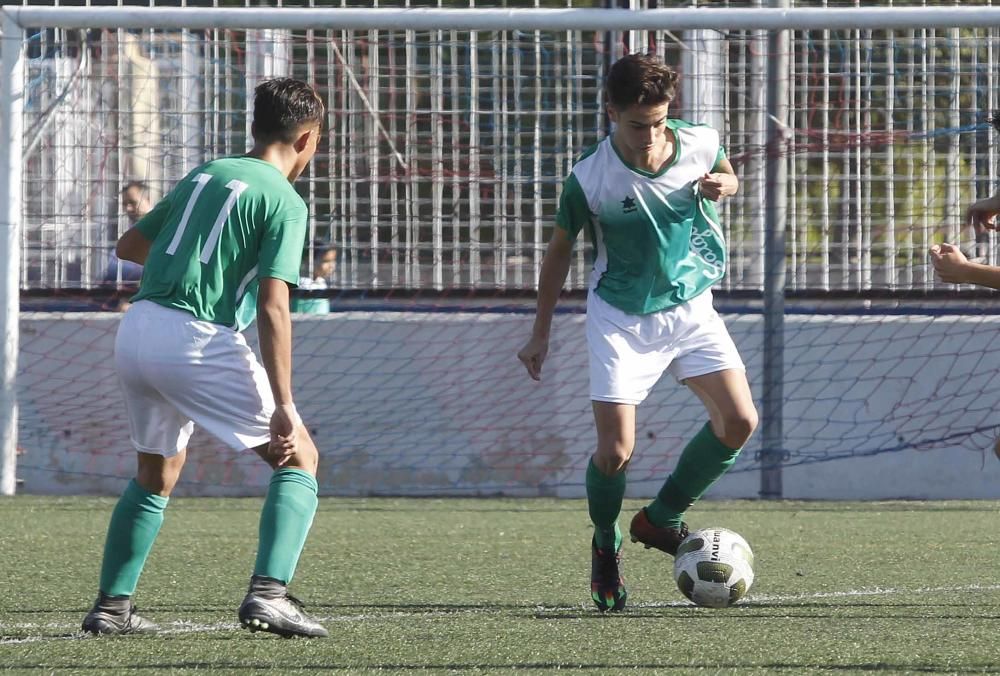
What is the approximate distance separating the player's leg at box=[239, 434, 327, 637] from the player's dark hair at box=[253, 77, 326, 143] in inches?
30.7

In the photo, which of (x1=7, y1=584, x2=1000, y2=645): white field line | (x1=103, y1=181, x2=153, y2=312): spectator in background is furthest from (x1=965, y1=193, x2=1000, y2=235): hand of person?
(x1=103, y1=181, x2=153, y2=312): spectator in background

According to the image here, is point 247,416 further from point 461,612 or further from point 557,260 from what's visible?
point 557,260

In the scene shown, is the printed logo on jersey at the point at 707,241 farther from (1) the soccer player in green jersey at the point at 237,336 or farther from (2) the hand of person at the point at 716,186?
(1) the soccer player in green jersey at the point at 237,336

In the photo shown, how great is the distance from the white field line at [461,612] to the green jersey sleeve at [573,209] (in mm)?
1177

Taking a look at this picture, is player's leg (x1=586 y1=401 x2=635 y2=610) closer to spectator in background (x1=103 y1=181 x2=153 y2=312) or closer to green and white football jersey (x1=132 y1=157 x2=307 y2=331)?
green and white football jersey (x1=132 y1=157 x2=307 y2=331)

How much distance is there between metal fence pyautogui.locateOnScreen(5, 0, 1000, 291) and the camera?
8945 mm

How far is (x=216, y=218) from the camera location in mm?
3990

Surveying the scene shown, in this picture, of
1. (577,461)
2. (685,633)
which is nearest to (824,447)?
(577,461)

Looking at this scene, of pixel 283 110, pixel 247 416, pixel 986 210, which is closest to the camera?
pixel 247 416

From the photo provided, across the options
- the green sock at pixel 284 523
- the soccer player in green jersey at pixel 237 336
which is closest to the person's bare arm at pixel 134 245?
the soccer player in green jersey at pixel 237 336

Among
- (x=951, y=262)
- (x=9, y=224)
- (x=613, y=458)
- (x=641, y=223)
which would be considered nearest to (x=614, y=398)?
(x=613, y=458)

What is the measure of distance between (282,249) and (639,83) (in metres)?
1.32

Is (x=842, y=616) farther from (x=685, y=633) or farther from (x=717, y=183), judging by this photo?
(x=717, y=183)

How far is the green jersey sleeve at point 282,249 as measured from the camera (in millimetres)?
3912
